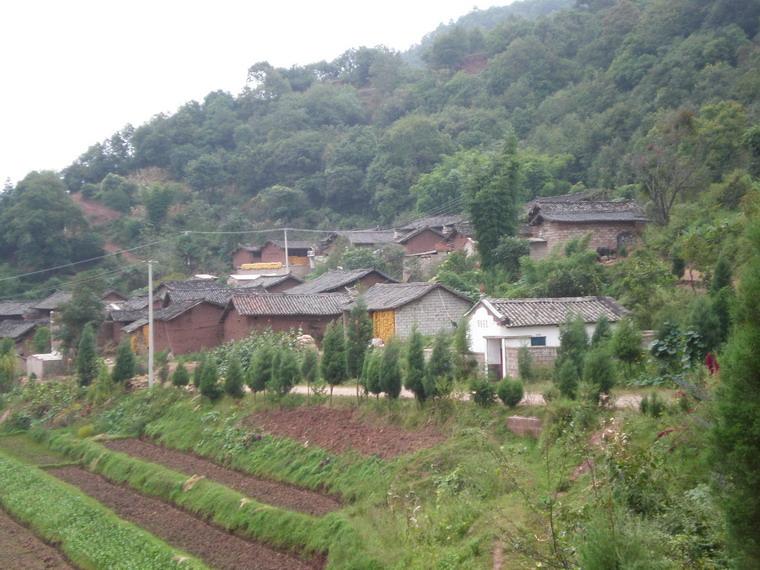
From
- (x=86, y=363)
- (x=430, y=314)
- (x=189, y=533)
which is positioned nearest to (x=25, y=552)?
(x=189, y=533)

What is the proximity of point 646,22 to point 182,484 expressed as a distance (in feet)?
168

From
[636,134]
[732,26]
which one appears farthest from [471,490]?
[732,26]

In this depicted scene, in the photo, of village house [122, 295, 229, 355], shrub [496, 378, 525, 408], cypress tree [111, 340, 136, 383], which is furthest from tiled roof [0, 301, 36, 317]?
shrub [496, 378, 525, 408]

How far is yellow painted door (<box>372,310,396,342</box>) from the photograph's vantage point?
30750mm

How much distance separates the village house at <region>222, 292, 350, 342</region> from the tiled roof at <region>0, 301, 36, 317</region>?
24.3 meters

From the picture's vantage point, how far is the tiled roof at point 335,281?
125ft

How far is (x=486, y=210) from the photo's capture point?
35000 mm

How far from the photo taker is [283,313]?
33625 mm

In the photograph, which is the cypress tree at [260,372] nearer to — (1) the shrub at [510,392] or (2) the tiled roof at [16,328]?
(1) the shrub at [510,392]

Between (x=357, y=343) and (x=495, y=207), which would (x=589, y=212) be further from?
(x=357, y=343)

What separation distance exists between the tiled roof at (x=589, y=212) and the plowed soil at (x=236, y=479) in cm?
1913

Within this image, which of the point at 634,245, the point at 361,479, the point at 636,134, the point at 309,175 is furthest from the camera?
the point at 309,175

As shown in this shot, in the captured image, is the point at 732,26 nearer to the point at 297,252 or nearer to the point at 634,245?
the point at 634,245

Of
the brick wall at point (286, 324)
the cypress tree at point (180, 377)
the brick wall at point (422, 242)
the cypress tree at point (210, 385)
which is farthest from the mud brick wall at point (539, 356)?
the brick wall at point (422, 242)
